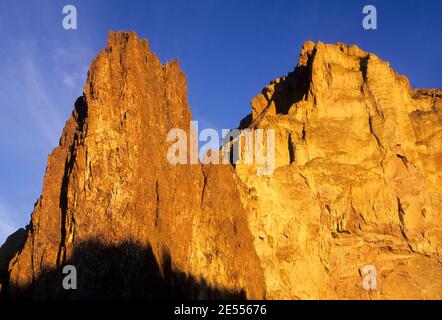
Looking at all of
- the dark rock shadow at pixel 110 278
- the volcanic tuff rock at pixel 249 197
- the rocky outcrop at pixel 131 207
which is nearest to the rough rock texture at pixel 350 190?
the volcanic tuff rock at pixel 249 197

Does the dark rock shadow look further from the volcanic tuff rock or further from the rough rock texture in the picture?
the rough rock texture

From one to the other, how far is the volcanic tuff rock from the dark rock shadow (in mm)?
94

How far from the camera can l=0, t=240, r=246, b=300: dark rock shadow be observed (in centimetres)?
4147

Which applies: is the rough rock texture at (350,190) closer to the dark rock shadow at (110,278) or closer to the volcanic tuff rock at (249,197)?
the volcanic tuff rock at (249,197)

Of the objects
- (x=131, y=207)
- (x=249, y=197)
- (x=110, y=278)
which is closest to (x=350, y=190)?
(x=249, y=197)

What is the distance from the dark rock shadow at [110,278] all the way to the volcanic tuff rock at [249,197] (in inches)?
3.7

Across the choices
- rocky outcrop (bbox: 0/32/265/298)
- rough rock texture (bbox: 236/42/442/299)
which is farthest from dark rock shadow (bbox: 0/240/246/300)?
rough rock texture (bbox: 236/42/442/299)

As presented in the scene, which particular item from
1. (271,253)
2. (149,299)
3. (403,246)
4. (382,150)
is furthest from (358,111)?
(149,299)

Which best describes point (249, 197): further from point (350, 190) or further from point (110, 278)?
point (110, 278)

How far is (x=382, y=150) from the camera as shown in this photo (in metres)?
59.0

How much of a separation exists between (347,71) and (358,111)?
15.4 ft

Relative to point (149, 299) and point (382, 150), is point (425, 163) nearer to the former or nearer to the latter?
point (382, 150)

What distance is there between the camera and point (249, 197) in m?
54.9

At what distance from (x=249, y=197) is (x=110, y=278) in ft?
55.5
